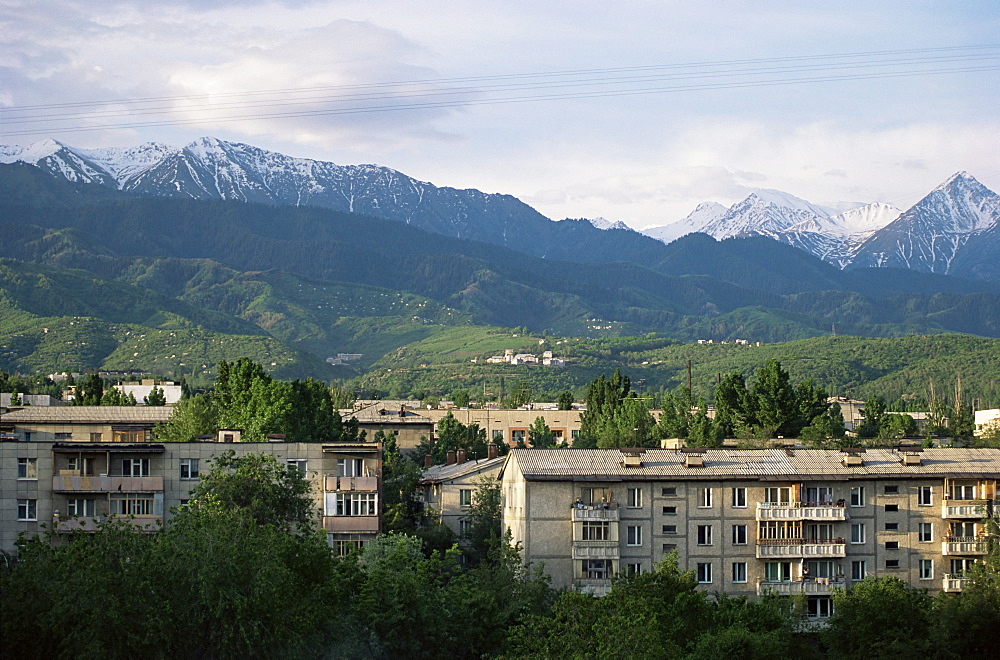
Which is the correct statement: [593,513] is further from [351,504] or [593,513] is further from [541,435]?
[541,435]

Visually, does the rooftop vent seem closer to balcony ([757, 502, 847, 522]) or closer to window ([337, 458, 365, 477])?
balcony ([757, 502, 847, 522])

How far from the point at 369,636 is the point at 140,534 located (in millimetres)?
11342

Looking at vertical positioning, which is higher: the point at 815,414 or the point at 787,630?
the point at 815,414

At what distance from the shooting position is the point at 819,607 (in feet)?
302

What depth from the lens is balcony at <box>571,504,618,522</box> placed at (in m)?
89.9

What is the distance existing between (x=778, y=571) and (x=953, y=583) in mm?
10767

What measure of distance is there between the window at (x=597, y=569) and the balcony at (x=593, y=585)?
13.4 inches

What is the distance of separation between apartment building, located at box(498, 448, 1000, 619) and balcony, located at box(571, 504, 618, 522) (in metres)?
0.06

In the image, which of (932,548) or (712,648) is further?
(932,548)

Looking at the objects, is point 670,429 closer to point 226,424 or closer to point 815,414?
point 815,414

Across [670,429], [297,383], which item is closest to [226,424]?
[297,383]

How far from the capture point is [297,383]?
409 ft

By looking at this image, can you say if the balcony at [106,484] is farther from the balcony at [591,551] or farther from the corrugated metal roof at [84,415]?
the corrugated metal roof at [84,415]

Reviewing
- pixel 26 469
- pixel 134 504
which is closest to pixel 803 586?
pixel 134 504
